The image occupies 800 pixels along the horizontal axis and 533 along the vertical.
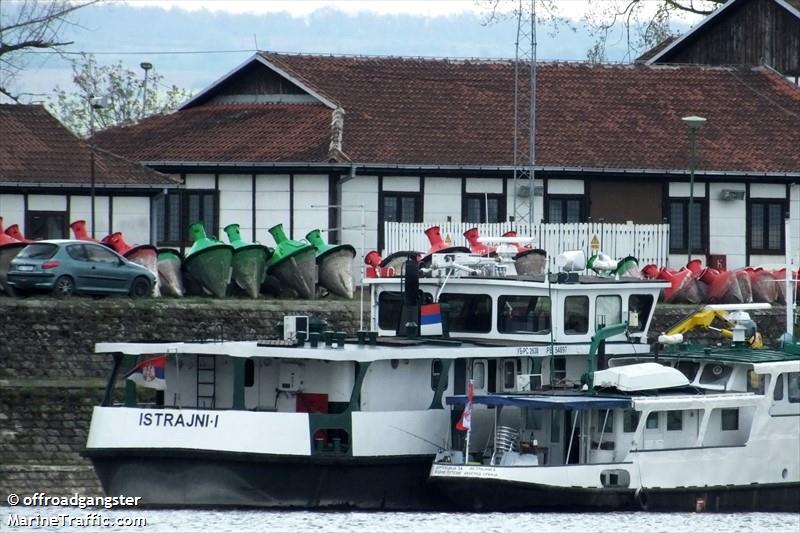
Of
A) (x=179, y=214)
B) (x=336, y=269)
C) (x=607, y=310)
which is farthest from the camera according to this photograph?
(x=179, y=214)

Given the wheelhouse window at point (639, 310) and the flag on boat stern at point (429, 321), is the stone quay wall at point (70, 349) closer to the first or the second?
the flag on boat stern at point (429, 321)

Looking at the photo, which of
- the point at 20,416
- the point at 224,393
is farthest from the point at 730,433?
the point at 20,416

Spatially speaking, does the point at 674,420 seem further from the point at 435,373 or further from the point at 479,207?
the point at 479,207

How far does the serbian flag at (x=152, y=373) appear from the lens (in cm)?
3338

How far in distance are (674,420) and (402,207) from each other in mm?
19573

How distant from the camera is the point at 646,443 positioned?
32.8m

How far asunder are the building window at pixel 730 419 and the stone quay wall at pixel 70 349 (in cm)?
881

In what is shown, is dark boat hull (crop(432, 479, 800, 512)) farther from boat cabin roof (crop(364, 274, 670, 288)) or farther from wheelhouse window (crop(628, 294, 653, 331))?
boat cabin roof (crop(364, 274, 670, 288))

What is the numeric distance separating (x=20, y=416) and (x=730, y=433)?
12502 millimetres

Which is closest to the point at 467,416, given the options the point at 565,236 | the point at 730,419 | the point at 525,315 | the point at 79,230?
the point at 525,315

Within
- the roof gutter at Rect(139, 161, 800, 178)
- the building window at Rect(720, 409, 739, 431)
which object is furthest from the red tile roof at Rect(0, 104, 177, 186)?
the building window at Rect(720, 409, 739, 431)

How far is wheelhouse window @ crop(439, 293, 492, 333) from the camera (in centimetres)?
3456

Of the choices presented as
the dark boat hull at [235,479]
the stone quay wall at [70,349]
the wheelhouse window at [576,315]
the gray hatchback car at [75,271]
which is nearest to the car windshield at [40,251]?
the gray hatchback car at [75,271]

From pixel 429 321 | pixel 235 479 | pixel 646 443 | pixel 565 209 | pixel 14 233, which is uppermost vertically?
pixel 565 209
